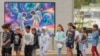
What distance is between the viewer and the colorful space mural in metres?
23.5

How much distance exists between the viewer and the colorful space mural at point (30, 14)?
2350cm

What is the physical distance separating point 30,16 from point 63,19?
183 cm

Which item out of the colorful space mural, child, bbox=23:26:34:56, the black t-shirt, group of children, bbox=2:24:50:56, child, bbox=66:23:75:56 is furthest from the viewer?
the colorful space mural

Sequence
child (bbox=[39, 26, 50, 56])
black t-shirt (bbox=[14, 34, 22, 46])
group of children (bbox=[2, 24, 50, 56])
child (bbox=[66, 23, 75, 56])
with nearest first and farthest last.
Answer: group of children (bbox=[2, 24, 50, 56]), black t-shirt (bbox=[14, 34, 22, 46]), child (bbox=[39, 26, 50, 56]), child (bbox=[66, 23, 75, 56])

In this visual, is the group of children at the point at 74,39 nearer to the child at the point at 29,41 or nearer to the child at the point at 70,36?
the child at the point at 70,36

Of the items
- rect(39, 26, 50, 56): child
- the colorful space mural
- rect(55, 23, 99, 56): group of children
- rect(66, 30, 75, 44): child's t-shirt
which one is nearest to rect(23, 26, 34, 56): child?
rect(39, 26, 50, 56): child

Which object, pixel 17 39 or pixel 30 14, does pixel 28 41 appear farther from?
pixel 30 14

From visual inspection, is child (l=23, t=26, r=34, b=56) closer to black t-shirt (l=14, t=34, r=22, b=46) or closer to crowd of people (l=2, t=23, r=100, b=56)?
crowd of people (l=2, t=23, r=100, b=56)

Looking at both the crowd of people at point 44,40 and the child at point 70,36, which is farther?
the child at point 70,36

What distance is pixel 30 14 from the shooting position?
925 inches

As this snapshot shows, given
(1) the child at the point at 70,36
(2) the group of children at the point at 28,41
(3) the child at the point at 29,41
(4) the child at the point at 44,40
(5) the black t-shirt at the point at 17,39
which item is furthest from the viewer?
(1) the child at the point at 70,36

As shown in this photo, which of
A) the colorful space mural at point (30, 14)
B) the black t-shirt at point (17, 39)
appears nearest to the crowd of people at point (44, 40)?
the black t-shirt at point (17, 39)

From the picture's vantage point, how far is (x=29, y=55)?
18.2 metres

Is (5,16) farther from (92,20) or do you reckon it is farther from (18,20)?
(92,20)
